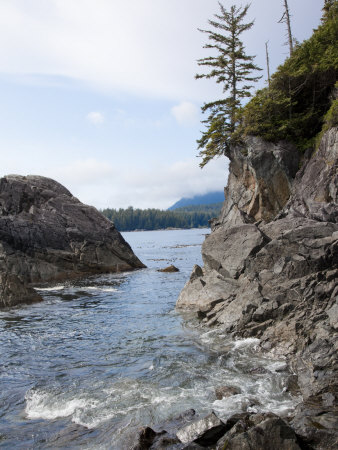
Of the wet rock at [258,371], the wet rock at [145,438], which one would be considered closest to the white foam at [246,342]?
the wet rock at [258,371]

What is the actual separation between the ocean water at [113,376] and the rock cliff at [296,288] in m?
0.82

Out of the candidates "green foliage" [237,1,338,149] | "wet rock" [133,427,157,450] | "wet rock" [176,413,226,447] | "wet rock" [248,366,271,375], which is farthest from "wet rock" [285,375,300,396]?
"green foliage" [237,1,338,149]

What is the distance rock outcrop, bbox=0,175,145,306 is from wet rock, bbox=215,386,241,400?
1075 inches

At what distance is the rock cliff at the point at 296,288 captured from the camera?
10.2m

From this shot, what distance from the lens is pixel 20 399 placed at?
37.0 ft

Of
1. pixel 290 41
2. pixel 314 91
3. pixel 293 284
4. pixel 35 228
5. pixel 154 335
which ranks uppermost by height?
pixel 290 41

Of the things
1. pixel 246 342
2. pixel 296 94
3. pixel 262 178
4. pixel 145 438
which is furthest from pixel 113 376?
pixel 296 94

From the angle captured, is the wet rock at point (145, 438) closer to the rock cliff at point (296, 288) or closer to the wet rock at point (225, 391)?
the wet rock at point (225, 391)

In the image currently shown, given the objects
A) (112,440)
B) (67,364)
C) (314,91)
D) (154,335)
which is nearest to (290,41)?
(314,91)

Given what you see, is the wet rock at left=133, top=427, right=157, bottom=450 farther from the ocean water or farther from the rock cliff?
the rock cliff

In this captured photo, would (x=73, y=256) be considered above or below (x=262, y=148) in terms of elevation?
below

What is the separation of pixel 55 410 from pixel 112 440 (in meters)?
2.74

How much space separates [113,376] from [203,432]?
17.5 feet

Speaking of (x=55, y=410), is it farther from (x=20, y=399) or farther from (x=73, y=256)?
(x=73, y=256)
